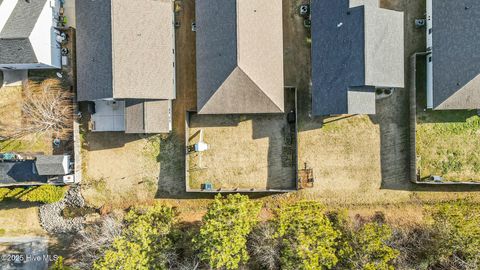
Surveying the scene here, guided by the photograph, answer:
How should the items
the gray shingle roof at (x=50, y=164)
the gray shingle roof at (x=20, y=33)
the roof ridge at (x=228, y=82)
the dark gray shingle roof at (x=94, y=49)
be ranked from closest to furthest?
the roof ridge at (x=228, y=82), the dark gray shingle roof at (x=94, y=49), the gray shingle roof at (x=20, y=33), the gray shingle roof at (x=50, y=164)

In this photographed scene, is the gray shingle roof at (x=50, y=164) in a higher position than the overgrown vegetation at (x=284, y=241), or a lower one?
higher

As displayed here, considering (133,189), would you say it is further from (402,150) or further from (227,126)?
(402,150)

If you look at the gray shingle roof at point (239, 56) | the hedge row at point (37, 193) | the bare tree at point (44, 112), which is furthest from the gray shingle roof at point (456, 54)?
the hedge row at point (37, 193)

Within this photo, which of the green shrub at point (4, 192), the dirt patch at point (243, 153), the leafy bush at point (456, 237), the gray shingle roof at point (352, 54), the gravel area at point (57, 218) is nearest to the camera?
the leafy bush at point (456, 237)

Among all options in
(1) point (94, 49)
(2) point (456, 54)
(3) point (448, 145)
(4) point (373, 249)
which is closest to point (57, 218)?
(1) point (94, 49)

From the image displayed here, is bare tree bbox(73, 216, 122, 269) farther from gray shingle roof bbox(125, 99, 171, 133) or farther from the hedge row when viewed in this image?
gray shingle roof bbox(125, 99, 171, 133)

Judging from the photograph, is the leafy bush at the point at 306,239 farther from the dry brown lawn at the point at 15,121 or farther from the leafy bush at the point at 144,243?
the dry brown lawn at the point at 15,121

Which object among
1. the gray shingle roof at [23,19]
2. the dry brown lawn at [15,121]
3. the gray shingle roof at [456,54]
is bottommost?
the dry brown lawn at [15,121]

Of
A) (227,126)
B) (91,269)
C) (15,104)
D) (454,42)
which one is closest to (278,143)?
(227,126)
